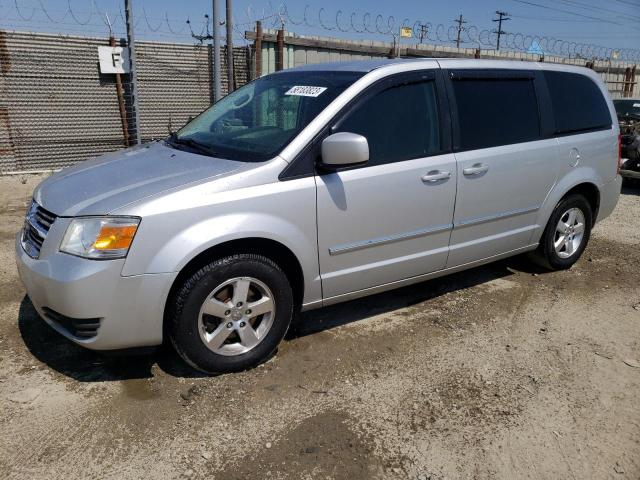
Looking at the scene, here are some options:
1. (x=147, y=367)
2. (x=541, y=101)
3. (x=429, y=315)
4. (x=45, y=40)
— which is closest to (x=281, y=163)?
(x=147, y=367)

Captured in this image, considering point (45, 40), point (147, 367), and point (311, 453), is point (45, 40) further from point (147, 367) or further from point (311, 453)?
point (311, 453)

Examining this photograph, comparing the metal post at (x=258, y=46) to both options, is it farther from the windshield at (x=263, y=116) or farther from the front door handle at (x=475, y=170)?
the front door handle at (x=475, y=170)

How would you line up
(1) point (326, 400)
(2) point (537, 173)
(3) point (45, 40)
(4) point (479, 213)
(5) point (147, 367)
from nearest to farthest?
(1) point (326, 400), (5) point (147, 367), (4) point (479, 213), (2) point (537, 173), (3) point (45, 40)

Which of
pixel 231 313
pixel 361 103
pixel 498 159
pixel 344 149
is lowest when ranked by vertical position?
pixel 231 313

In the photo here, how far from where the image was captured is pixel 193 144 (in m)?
3.74

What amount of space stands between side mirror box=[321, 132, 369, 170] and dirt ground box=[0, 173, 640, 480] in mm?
1264

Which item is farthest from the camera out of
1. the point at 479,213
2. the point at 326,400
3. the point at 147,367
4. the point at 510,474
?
the point at 479,213

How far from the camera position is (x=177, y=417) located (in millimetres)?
2865

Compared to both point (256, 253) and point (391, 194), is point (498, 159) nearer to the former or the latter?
point (391, 194)

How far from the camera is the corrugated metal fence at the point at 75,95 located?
355 inches

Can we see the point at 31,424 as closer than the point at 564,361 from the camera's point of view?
Yes

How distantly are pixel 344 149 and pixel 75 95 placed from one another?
7996 mm

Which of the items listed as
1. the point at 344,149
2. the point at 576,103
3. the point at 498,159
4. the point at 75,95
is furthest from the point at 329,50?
the point at 344,149

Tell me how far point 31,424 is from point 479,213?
3179 mm
